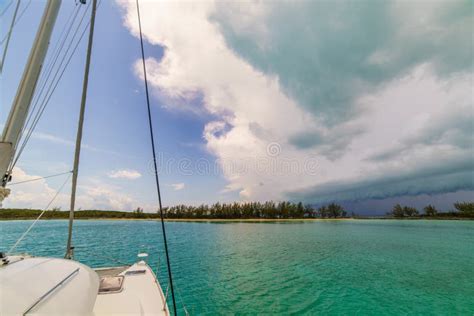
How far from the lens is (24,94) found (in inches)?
211

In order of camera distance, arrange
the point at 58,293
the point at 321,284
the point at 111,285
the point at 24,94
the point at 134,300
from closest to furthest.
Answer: the point at 58,293
the point at 24,94
the point at 134,300
the point at 111,285
the point at 321,284

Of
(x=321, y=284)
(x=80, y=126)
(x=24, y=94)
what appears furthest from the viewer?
(x=321, y=284)

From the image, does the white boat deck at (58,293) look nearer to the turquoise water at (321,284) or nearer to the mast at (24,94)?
the mast at (24,94)

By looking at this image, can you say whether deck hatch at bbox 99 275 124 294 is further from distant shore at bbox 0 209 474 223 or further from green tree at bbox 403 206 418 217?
green tree at bbox 403 206 418 217

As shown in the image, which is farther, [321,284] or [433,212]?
[433,212]

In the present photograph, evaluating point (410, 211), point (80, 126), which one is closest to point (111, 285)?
point (80, 126)

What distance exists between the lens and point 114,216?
170m

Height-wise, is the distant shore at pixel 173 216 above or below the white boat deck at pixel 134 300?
below

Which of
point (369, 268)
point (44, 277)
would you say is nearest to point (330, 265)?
point (369, 268)

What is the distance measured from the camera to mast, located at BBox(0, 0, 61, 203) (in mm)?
5105

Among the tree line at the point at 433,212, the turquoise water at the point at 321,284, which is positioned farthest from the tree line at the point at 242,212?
the turquoise water at the point at 321,284

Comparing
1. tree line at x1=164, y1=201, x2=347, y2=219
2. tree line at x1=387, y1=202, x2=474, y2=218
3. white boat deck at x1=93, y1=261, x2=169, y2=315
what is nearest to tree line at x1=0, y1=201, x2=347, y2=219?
tree line at x1=164, y1=201, x2=347, y2=219

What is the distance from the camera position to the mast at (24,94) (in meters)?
5.11

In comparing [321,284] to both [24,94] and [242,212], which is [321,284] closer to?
[24,94]
